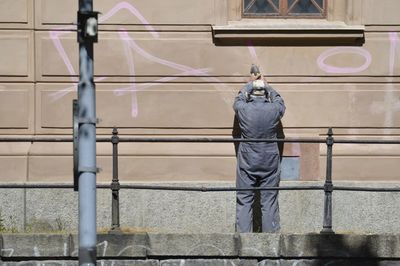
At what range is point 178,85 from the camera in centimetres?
991

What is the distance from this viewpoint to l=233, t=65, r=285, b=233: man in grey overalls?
29.9 ft

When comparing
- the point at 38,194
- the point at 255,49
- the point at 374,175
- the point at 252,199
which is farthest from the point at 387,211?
the point at 38,194

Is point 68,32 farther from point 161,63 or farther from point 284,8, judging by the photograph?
point 284,8

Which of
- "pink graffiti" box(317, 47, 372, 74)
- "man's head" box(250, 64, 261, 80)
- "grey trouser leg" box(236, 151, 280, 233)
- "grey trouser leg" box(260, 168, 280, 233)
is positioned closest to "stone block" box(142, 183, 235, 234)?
"grey trouser leg" box(236, 151, 280, 233)

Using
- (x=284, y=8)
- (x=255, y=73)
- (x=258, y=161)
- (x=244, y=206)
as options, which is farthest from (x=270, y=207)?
(x=284, y=8)

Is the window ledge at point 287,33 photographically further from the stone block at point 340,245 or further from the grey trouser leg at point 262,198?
the stone block at point 340,245

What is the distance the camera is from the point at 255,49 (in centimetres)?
992

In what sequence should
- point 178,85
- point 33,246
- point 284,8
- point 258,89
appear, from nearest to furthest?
1. point 33,246
2. point 258,89
3. point 178,85
4. point 284,8

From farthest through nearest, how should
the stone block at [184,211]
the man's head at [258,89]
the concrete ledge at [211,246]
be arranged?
the stone block at [184,211] < the man's head at [258,89] < the concrete ledge at [211,246]

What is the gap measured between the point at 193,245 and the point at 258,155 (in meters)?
1.46

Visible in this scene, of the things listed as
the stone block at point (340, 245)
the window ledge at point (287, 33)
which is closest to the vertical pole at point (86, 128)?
the stone block at point (340, 245)

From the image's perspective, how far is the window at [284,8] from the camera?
33.2 ft

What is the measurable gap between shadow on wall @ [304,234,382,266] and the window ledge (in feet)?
8.63

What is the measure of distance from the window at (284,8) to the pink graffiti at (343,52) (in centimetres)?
47
